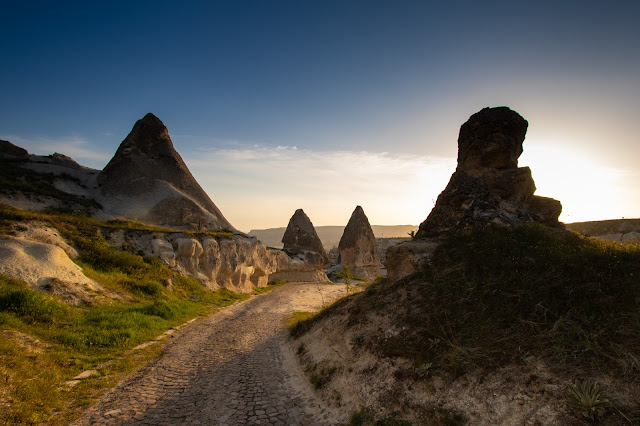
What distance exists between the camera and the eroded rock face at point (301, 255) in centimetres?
3622

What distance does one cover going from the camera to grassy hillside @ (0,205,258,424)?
5.22m

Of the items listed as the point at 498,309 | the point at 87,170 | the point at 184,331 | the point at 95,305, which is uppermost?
the point at 87,170

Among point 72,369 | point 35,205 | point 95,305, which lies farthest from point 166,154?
point 72,369

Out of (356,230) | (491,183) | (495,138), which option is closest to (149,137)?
(356,230)

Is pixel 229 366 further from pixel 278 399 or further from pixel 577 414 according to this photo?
pixel 577 414

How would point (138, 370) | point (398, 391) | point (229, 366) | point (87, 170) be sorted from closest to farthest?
1. point (398, 391)
2. point (138, 370)
3. point (229, 366)
4. point (87, 170)

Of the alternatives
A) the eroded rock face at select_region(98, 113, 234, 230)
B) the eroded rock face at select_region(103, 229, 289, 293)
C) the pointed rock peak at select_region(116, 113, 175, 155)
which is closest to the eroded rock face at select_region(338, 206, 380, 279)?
the eroded rock face at select_region(103, 229, 289, 293)

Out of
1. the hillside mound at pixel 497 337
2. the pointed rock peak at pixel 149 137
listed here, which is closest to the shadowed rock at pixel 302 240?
the pointed rock peak at pixel 149 137

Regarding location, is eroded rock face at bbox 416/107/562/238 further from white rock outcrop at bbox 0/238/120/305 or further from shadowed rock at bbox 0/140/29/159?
shadowed rock at bbox 0/140/29/159

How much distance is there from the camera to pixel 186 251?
62.9 feet

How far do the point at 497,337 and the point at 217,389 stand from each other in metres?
4.98

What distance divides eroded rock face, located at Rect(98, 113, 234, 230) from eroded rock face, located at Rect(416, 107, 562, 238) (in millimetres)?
23070

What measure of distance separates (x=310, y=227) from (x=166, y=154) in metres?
18.7

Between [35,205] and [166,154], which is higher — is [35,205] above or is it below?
below
